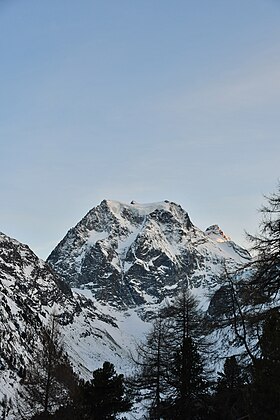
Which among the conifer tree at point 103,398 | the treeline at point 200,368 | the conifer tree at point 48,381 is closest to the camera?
the treeline at point 200,368

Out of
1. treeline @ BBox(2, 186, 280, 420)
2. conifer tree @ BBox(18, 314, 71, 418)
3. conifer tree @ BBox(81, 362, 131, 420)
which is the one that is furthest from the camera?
conifer tree @ BBox(81, 362, 131, 420)

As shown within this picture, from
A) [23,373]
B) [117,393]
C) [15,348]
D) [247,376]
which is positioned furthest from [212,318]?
[15,348]

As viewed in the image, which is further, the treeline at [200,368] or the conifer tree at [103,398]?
the conifer tree at [103,398]

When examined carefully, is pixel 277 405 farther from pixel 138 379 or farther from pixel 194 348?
pixel 138 379

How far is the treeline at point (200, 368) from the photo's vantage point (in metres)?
12.7

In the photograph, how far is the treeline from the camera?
12.7m

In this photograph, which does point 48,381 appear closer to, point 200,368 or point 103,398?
point 103,398

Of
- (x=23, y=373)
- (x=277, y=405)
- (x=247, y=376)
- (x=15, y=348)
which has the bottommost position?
(x=277, y=405)

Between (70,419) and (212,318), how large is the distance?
1082 cm

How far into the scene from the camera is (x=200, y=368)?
1952 centimetres

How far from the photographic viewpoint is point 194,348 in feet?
64.3

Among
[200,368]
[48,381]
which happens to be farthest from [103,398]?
[200,368]

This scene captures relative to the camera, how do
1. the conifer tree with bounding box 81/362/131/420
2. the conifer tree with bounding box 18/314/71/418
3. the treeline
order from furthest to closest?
the conifer tree with bounding box 81/362/131/420, the conifer tree with bounding box 18/314/71/418, the treeline

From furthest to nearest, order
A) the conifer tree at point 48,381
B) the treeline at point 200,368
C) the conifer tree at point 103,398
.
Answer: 1. the conifer tree at point 103,398
2. the conifer tree at point 48,381
3. the treeline at point 200,368
